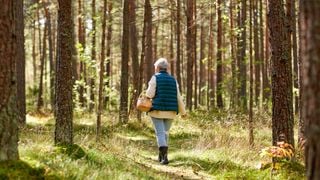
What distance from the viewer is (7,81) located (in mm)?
5039

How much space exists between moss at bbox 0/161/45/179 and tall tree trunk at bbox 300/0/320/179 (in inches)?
124

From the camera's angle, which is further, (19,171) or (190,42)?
(190,42)

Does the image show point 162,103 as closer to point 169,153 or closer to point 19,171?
point 169,153

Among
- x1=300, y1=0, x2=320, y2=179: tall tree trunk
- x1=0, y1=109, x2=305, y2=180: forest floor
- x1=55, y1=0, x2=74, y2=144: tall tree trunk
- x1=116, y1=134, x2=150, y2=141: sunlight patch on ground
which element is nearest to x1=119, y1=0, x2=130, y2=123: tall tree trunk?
x1=0, y1=109, x2=305, y2=180: forest floor

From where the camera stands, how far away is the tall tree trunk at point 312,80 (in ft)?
9.19

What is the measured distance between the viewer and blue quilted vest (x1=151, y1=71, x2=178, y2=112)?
29.8ft

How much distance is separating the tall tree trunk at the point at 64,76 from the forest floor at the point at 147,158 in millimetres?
285

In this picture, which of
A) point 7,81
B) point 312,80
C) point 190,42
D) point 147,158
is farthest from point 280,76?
point 190,42

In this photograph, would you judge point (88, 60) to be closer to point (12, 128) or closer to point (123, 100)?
point (123, 100)

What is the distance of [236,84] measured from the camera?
72.8 ft

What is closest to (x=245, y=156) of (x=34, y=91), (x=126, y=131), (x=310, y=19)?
(x=126, y=131)

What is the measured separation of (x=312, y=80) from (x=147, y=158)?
23.1 ft

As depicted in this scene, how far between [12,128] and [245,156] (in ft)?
17.5

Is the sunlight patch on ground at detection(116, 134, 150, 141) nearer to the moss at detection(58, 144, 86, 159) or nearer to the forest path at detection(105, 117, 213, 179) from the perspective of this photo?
the forest path at detection(105, 117, 213, 179)
